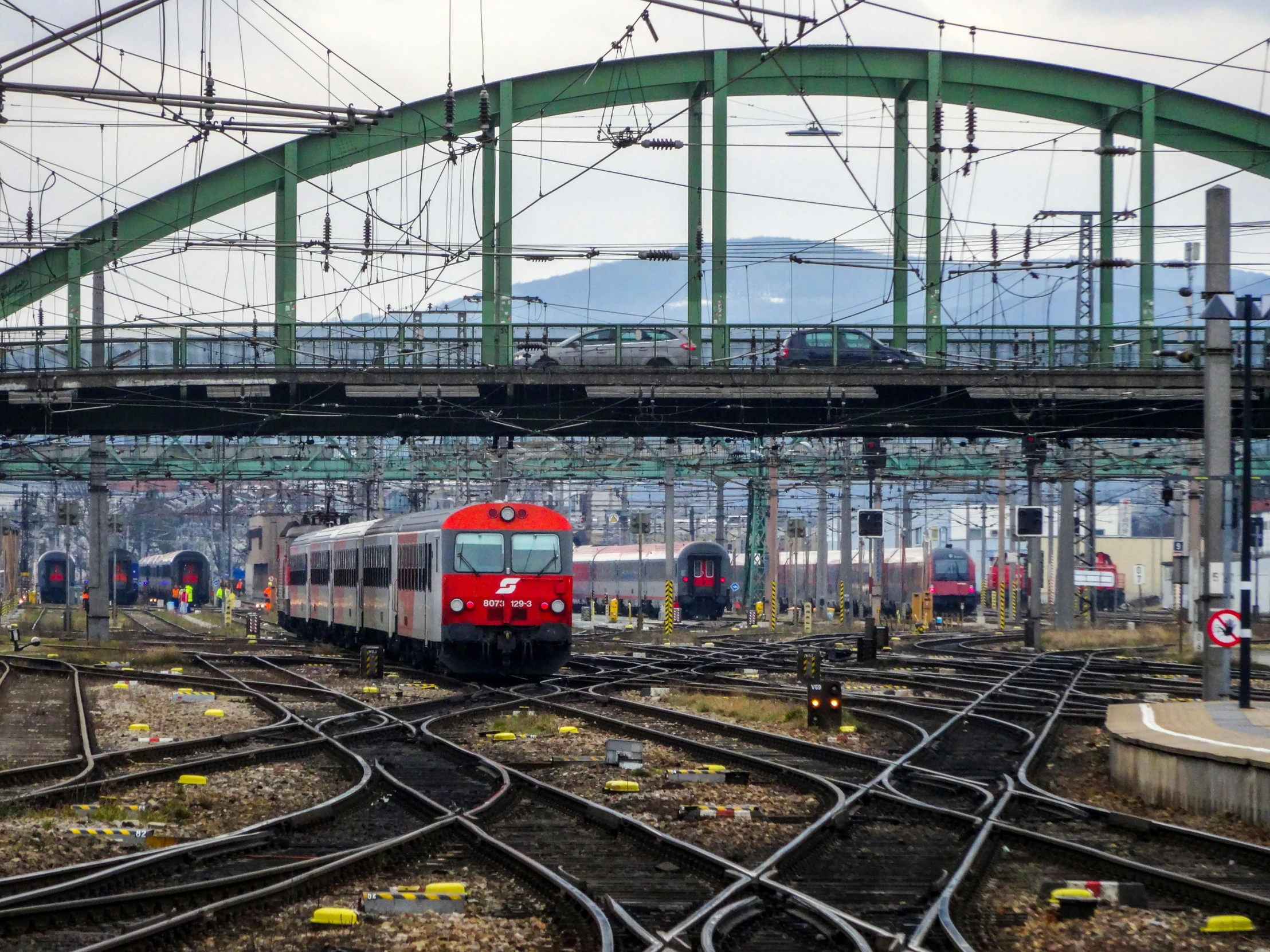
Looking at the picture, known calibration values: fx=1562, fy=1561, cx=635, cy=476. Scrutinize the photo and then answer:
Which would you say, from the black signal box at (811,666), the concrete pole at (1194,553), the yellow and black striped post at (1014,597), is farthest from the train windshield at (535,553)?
the yellow and black striped post at (1014,597)

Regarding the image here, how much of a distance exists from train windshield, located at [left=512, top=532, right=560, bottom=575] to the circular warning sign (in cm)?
1220

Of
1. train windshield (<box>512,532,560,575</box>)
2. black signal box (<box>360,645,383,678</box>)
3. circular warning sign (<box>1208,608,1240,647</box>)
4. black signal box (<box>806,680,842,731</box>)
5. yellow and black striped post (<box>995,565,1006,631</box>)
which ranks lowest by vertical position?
yellow and black striped post (<box>995,565,1006,631</box>)

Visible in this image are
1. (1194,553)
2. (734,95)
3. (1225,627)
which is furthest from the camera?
(1194,553)

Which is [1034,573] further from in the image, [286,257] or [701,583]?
[701,583]

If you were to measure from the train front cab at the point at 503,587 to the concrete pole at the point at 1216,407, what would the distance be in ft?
36.4

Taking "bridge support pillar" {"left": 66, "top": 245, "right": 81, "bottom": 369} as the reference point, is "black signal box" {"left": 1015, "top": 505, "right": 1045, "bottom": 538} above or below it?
below

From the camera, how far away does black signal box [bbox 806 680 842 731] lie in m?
19.5

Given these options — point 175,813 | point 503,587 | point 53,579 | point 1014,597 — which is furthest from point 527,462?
point 175,813

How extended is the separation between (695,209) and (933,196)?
5.54 m

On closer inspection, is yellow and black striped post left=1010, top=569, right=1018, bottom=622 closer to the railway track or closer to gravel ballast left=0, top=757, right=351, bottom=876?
the railway track

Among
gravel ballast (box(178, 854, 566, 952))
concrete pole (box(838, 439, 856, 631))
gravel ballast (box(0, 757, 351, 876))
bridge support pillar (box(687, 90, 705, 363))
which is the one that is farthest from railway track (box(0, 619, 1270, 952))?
concrete pole (box(838, 439, 856, 631))

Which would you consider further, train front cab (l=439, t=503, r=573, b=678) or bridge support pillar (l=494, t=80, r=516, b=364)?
bridge support pillar (l=494, t=80, r=516, b=364)

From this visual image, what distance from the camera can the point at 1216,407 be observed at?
18906mm

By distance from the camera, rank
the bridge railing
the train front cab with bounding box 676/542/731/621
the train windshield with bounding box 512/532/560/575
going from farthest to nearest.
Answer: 1. the train front cab with bounding box 676/542/731/621
2. the bridge railing
3. the train windshield with bounding box 512/532/560/575
